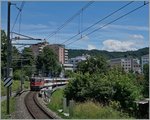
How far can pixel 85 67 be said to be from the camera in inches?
4823

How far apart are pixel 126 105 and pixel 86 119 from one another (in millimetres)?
9400

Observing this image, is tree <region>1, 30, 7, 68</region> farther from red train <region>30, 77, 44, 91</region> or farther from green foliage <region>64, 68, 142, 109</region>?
green foliage <region>64, 68, 142, 109</region>

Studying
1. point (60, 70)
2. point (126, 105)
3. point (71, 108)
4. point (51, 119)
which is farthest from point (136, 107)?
point (60, 70)

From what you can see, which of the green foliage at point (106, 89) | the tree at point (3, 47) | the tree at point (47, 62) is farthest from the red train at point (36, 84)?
the tree at point (47, 62)

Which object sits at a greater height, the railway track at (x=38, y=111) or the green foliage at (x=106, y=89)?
the green foliage at (x=106, y=89)

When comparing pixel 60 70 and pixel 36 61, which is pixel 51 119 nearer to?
pixel 36 61

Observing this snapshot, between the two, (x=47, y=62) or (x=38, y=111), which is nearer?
(x=38, y=111)

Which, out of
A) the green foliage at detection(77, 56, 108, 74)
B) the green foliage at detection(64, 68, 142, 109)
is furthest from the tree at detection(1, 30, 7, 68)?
the green foliage at detection(64, 68, 142, 109)

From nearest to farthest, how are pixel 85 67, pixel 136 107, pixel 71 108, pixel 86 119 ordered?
1. pixel 86 119
2. pixel 71 108
3. pixel 136 107
4. pixel 85 67

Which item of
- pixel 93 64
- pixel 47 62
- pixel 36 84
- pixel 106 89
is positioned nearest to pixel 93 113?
pixel 106 89

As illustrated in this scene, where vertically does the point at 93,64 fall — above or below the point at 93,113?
above

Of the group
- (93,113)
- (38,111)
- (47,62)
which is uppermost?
(47,62)

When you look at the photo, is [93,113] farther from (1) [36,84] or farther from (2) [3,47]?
(2) [3,47]

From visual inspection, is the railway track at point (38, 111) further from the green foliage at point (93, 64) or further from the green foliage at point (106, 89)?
the green foliage at point (93, 64)
